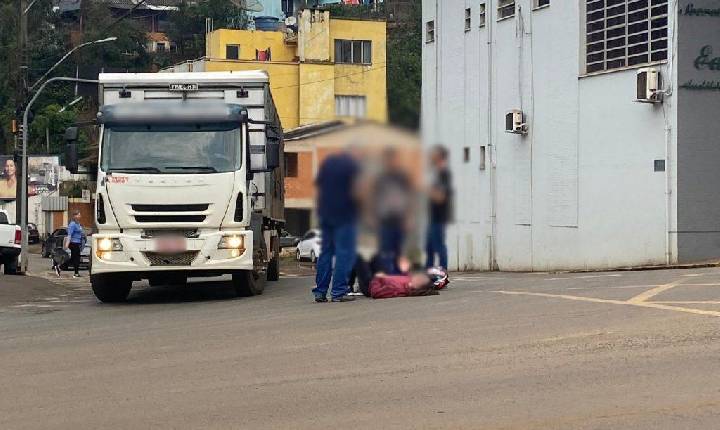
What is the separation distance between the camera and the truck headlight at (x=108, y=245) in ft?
43.6

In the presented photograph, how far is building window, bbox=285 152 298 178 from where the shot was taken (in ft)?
9.73

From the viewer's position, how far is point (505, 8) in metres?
4.49

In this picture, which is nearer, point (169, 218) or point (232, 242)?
point (169, 218)

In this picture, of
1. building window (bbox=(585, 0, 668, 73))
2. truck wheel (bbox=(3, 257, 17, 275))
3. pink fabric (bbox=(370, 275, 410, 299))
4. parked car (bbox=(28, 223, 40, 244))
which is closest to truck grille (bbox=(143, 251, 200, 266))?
pink fabric (bbox=(370, 275, 410, 299))

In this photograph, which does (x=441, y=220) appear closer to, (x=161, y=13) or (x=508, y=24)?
(x=161, y=13)

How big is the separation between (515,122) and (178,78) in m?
1.58

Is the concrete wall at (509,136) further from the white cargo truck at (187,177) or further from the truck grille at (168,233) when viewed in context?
the truck grille at (168,233)

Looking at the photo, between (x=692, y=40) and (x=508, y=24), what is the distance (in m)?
15.5

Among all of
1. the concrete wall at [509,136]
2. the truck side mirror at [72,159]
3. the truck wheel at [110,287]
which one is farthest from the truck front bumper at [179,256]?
the truck wheel at [110,287]

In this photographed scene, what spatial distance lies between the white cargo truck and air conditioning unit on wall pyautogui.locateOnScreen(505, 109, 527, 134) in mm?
1041

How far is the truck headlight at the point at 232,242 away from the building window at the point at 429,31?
7.91 m

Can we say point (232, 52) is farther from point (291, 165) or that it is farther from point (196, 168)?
point (196, 168)

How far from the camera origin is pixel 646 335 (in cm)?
1438

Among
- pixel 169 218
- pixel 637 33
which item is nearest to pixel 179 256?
pixel 169 218
